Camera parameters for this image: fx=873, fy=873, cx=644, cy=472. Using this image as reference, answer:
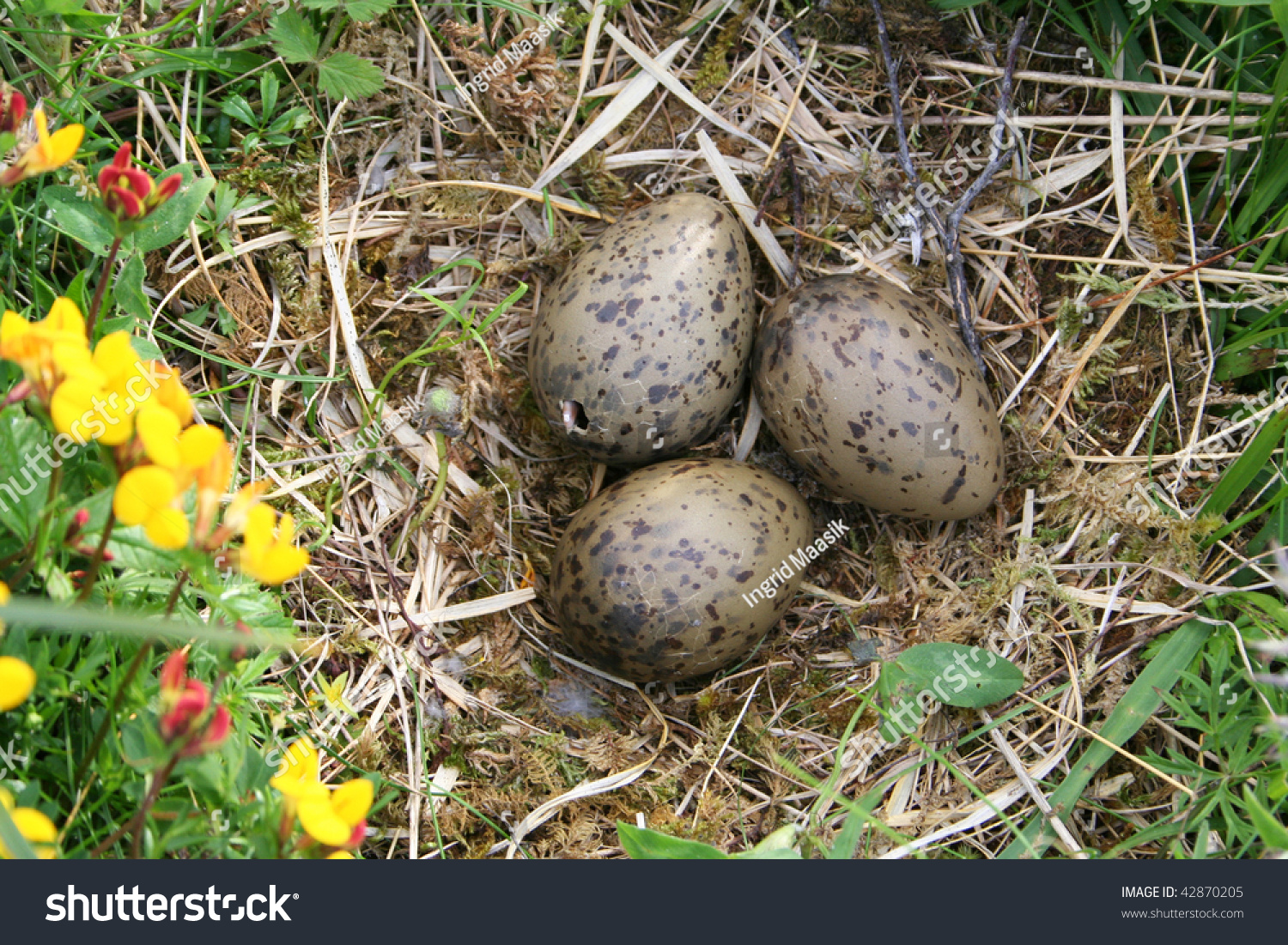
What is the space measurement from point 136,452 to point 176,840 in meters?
0.55

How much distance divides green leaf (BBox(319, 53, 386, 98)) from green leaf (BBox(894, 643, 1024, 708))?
1.83 m

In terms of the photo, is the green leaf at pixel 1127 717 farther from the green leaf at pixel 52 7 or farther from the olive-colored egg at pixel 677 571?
the green leaf at pixel 52 7

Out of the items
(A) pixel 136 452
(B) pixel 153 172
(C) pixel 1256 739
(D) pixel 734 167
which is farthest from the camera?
(D) pixel 734 167

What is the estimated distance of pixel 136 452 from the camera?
3.89 feet

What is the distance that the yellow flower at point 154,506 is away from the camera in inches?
41.9

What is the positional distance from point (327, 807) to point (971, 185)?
6.66ft

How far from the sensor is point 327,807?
112 centimetres

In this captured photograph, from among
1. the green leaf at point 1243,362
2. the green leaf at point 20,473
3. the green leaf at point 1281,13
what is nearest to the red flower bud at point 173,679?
the green leaf at point 20,473

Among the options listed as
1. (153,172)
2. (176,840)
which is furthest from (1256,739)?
(153,172)

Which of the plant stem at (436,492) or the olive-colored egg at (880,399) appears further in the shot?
the plant stem at (436,492)

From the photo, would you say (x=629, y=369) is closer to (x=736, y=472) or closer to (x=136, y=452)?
(x=736, y=472)

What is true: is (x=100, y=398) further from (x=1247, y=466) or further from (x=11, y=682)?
(x=1247, y=466)

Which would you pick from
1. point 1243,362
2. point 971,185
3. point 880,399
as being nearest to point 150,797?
point 880,399

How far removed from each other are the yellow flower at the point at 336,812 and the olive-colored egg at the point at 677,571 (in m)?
0.86
